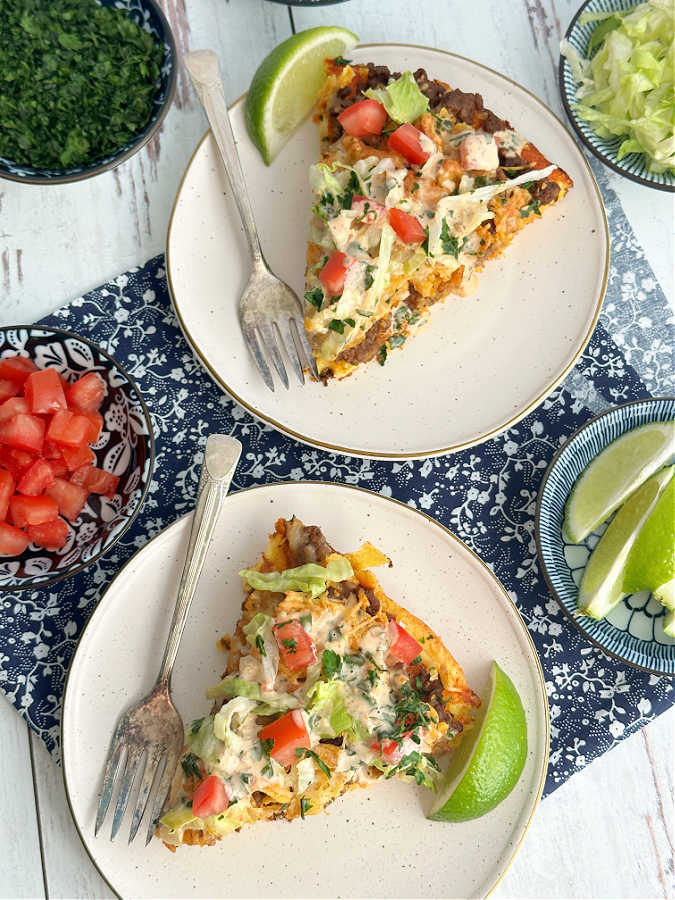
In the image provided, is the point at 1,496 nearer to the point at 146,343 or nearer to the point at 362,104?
the point at 146,343

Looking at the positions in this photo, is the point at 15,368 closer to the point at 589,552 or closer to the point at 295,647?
the point at 295,647

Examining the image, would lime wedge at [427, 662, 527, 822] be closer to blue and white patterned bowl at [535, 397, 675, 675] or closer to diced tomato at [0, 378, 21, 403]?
blue and white patterned bowl at [535, 397, 675, 675]

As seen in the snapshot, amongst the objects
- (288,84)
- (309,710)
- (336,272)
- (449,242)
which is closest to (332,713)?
(309,710)

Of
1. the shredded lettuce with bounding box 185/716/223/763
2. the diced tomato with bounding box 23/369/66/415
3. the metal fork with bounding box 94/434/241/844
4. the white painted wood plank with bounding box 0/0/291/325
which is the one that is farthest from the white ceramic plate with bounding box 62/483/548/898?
the white painted wood plank with bounding box 0/0/291/325

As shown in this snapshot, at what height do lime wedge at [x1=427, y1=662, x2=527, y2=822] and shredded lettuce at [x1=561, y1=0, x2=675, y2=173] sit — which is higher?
shredded lettuce at [x1=561, y1=0, x2=675, y2=173]

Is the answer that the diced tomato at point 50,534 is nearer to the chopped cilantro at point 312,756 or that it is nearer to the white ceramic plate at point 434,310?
the white ceramic plate at point 434,310

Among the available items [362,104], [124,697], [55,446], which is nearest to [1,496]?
[55,446]
